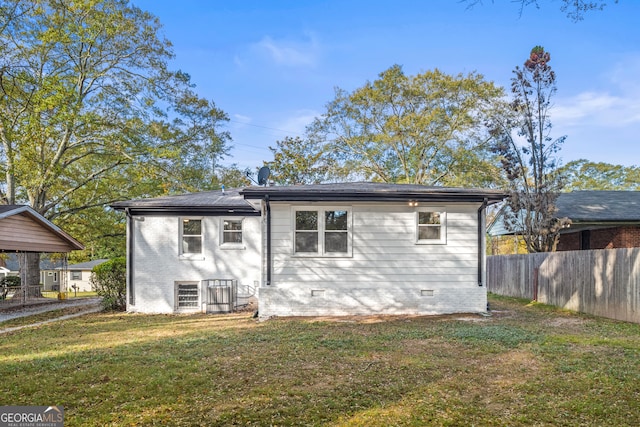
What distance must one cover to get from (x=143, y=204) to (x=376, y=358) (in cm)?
863

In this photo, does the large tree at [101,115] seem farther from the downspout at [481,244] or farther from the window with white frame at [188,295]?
the downspout at [481,244]

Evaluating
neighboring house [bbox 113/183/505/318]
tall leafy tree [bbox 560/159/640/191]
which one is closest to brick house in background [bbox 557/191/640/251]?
neighboring house [bbox 113/183/505/318]

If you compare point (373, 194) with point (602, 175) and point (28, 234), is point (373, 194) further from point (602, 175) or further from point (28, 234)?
point (602, 175)

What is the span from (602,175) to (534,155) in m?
24.0

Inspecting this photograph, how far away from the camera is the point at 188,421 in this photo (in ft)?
12.1

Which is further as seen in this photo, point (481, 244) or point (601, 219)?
point (601, 219)

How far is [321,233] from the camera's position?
10.3 meters

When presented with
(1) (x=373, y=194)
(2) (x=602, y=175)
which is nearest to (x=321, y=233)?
(1) (x=373, y=194)

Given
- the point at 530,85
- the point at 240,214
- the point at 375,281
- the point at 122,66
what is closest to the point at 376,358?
the point at 375,281

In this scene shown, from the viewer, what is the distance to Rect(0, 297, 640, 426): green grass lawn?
3.86m

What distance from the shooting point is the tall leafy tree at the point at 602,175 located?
110 ft

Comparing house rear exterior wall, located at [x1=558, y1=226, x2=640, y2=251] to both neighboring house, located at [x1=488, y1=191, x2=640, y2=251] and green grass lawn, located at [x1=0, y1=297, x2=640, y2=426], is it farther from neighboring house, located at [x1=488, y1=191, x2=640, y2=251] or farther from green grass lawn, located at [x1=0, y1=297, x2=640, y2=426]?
green grass lawn, located at [x1=0, y1=297, x2=640, y2=426]

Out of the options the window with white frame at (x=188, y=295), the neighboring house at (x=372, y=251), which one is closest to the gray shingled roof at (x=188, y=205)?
the neighboring house at (x=372, y=251)

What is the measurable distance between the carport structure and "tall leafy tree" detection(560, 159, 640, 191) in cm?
3606
